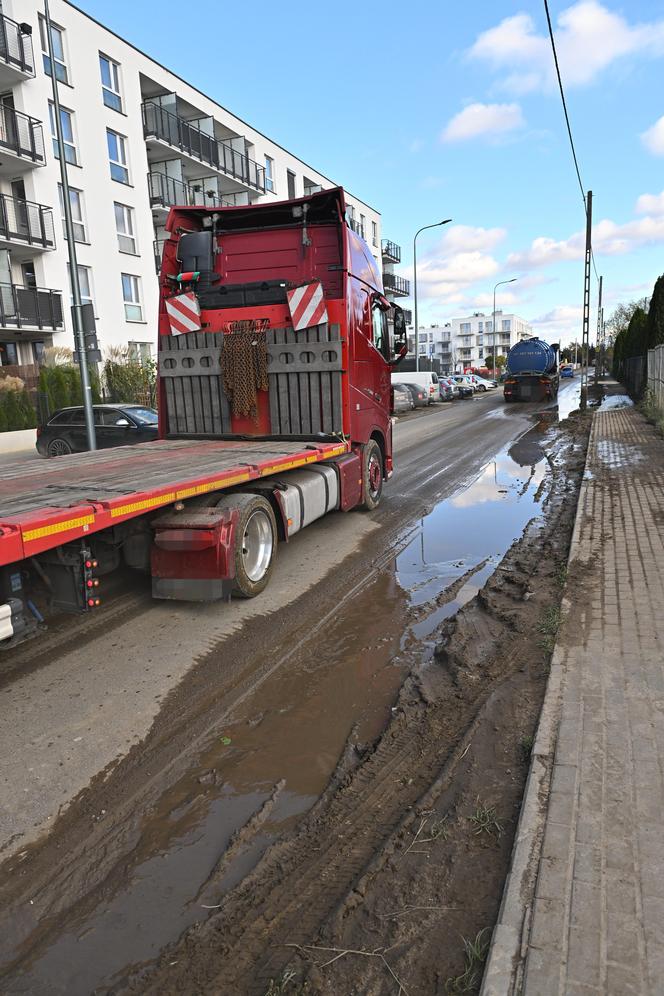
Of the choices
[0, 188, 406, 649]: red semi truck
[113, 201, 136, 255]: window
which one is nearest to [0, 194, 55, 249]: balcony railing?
[113, 201, 136, 255]: window

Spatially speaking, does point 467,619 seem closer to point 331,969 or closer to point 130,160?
point 331,969

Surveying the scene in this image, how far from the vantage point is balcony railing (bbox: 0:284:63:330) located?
847 inches

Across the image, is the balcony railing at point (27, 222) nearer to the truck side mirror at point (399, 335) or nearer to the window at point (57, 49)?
the window at point (57, 49)

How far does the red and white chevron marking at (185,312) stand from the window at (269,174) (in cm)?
3434

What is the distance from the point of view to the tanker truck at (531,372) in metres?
32.4

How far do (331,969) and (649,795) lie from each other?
Answer: 1.55 meters

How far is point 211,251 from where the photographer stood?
834 cm

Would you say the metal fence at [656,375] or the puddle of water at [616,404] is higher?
the metal fence at [656,375]

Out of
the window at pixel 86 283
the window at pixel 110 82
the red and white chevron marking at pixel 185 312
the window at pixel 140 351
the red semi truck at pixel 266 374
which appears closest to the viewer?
the red semi truck at pixel 266 374

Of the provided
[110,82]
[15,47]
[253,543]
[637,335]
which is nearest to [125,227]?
[110,82]

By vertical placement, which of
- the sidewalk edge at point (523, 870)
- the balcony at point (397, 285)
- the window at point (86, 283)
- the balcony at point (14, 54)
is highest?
the balcony at point (14, 54)

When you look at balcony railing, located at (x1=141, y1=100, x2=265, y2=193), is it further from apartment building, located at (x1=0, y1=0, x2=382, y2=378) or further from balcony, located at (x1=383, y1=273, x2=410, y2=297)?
balcony, located at (x1=383, y1=273, x2=410, y2=297)

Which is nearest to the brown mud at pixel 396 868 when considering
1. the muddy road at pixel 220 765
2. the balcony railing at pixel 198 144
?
the muddy road at pixel 220 765

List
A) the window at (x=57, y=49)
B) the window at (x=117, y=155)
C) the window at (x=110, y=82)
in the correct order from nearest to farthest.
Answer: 1. the window at (x=57, y=49)
2. the window at (x=110, y=82)
3. the window at (x=117, y=155)
